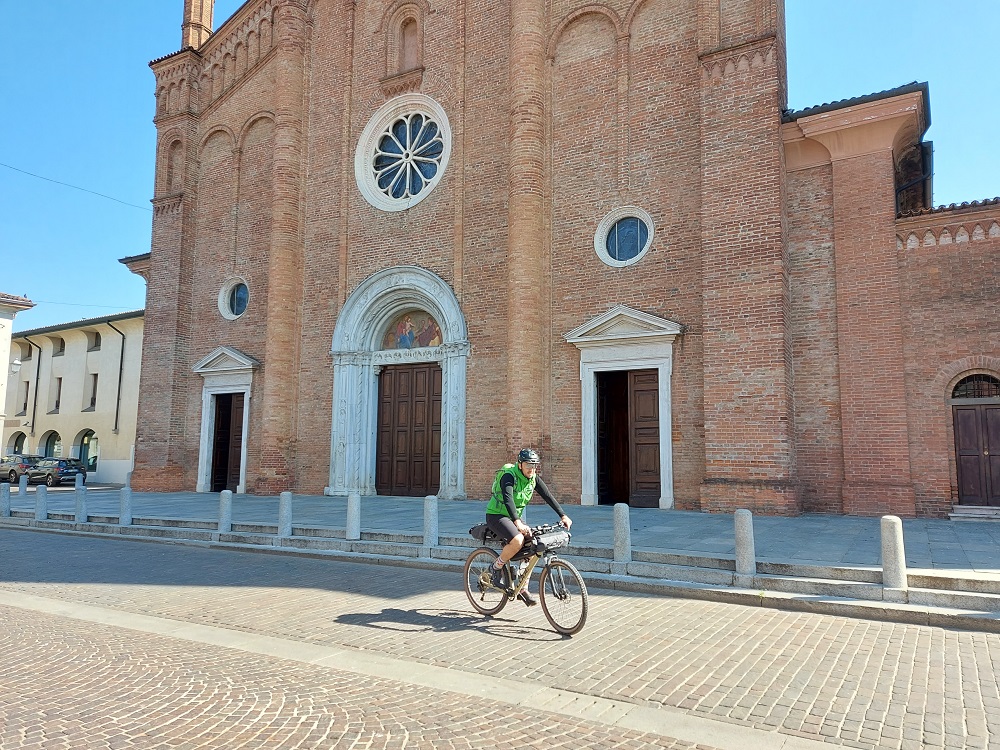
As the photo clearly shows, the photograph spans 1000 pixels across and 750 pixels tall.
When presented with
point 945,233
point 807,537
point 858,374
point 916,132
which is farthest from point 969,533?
point 916,132

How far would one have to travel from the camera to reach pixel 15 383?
33.6 meters

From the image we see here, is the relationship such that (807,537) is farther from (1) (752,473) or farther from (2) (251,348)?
(2) (251,348)

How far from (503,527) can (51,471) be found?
26.9 meters

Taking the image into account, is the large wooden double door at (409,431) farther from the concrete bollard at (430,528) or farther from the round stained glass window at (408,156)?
the concrete bollard at (430,528)

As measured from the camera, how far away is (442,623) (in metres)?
5.91

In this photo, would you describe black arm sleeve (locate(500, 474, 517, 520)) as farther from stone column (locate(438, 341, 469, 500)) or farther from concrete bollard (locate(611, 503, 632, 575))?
stone column (locate(438, 341, 469, 500))

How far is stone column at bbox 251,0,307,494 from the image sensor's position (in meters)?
17.2

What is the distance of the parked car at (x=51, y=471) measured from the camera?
2609cm

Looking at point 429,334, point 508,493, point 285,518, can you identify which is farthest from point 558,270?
point 508,493

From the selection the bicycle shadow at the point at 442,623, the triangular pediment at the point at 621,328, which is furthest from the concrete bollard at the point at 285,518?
the triangular pediment at the point at 621,328

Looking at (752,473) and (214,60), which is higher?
(214,60)

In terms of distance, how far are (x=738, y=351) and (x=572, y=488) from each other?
14.2ft

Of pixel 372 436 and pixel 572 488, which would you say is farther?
pixel 372 436

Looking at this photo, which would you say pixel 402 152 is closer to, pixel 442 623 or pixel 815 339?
pixel 815 339
